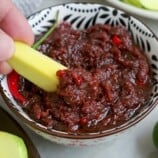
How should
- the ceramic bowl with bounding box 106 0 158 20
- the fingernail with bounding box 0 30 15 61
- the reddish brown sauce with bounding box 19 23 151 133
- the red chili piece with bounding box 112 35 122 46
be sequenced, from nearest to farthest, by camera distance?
the fingernail with bounding box 0 30 15 61 → the reddish brown sauce with bounding box 19 23 151 133 → the red chili piece with bounding box 112 35 122 46 → the ceramic bowl with bounding box 106 0 158 20

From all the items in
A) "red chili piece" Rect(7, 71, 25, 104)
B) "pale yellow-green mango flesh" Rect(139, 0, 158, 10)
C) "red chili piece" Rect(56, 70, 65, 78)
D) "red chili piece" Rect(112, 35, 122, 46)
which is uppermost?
"pale yellow-green mango flesh" Rect(139, 0, 158, 10)

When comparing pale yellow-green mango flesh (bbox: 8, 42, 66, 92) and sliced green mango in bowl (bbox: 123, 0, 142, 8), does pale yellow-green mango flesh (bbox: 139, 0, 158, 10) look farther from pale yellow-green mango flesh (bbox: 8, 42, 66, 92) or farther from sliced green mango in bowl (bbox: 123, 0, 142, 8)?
pale yellow-green mango flesh (bbox: 8, 42, 66, 92)

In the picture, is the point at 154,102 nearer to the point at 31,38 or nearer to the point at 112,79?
the point at 112,79

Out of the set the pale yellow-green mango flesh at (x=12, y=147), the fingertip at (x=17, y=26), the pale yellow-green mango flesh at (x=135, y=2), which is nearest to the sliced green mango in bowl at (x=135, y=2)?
the pale yellow-green mango flesh at (x=135, y=2)

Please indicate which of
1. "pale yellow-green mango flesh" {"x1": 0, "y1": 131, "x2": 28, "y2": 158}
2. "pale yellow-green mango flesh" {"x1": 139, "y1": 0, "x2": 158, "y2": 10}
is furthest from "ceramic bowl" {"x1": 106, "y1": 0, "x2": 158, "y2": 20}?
"pale yellow-green mango flesh" {"x1": 0, "y1": 131, "x2": 28, "y2": 158}

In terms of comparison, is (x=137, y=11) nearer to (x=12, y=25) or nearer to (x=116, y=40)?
(x=116, y=40)

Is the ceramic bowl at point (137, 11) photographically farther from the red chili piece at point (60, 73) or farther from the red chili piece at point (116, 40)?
the red chili piece at point (60, 73)
